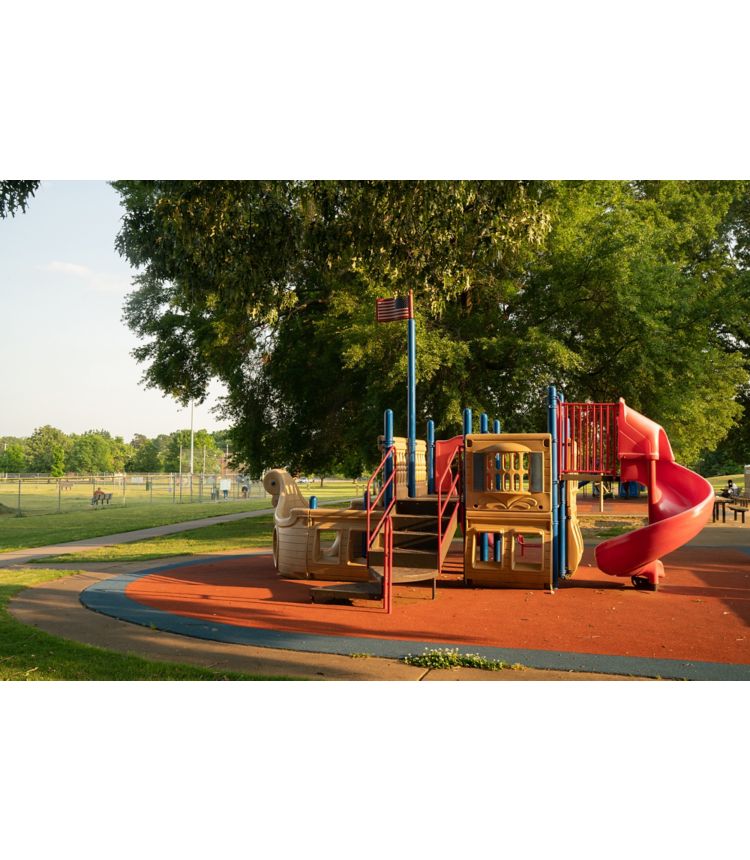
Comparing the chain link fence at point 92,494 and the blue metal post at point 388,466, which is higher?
the blue metal post at point 388,466

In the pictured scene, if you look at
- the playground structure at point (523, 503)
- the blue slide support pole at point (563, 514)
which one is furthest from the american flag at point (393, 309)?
the blue slide support pole at point (563, 514)

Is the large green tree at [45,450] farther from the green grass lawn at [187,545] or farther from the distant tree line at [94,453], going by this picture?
the green grass lawn at [187,545]

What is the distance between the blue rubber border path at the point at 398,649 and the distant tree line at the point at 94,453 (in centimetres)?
1597

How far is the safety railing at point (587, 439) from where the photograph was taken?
11.2 metres

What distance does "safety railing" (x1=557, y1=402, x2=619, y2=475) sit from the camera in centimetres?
1119

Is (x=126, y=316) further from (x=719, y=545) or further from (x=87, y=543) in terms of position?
(x=719, y=545)

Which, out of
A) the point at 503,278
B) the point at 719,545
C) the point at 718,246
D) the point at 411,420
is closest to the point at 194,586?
the point at 411,420

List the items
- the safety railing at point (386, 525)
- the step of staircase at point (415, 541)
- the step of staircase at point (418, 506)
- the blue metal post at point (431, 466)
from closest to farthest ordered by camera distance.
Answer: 1. the safety railing at point (386, 525)
2. the step of staircase at point (415, 541)
3. the step of staircase at point (418, 506)
4. the blue metal post at point (431, 466)

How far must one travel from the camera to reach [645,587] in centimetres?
1118

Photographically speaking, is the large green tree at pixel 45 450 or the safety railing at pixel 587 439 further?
the large green tree at pixel 45 450

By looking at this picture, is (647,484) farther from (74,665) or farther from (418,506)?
(74,665)

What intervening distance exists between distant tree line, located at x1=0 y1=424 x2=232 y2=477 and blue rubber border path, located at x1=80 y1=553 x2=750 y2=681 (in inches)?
629

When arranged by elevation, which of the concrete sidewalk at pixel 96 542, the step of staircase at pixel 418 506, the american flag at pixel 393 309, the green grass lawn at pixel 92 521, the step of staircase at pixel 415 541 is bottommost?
the green grass lawn at pixel 92 521
